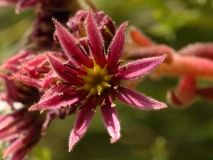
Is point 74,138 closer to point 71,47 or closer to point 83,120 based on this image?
point 83,120

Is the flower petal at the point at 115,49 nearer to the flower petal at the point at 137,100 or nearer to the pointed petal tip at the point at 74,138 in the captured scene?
the flower petal at the point at 137,100

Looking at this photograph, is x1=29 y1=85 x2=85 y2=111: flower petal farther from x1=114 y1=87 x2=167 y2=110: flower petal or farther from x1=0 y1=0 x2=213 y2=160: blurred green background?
x1=0 y1=0 x2=213 y2=160: blurred green background

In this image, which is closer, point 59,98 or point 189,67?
point 59,98

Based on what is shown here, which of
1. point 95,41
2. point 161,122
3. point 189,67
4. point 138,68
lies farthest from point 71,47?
point 161,122

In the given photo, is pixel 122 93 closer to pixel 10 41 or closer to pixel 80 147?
pixel 80 147

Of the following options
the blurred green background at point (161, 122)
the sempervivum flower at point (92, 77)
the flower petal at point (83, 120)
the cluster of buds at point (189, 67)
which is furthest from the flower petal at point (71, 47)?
the blurred green background at point (161, 122)

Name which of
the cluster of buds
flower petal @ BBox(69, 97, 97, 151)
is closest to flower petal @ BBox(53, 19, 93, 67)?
flower petal @ BBox(69, 97, 97, 151)
